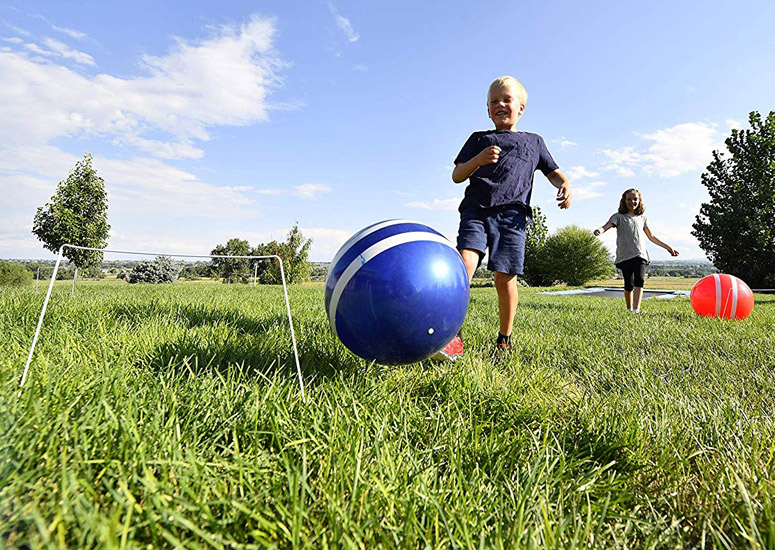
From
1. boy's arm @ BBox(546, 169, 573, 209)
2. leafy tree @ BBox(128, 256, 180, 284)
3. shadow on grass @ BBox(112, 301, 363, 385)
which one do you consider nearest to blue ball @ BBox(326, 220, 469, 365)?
shadow on grass @ BBox(112, 301, 363, 385)

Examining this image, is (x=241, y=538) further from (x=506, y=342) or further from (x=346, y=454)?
(x=506, y=342)

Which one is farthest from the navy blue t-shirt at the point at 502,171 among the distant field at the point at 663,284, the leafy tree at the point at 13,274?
the leafy tree at the point at 13,274

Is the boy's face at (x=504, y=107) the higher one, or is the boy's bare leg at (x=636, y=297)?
the boy's face at (x=504, y=107)

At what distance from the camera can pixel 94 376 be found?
1.86 metres

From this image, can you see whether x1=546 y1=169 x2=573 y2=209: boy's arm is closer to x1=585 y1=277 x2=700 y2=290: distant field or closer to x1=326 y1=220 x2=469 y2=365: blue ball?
x1=326 y1=220 x2=469 y2=365: blue ball

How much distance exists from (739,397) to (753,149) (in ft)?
101

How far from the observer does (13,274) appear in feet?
150

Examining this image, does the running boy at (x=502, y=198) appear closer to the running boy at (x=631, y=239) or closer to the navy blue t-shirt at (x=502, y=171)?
the navy blue t-shirt at (x=502, y=171)

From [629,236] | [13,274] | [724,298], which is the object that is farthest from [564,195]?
[13,274]

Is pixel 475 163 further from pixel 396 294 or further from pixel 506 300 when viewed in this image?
pixel 396 294

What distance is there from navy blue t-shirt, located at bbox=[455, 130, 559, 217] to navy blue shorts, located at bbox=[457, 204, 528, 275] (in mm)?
74

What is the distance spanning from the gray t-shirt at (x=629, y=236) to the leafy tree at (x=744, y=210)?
2144 centimetres

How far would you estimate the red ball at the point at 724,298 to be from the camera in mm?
5395

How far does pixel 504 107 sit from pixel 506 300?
1678 mm
